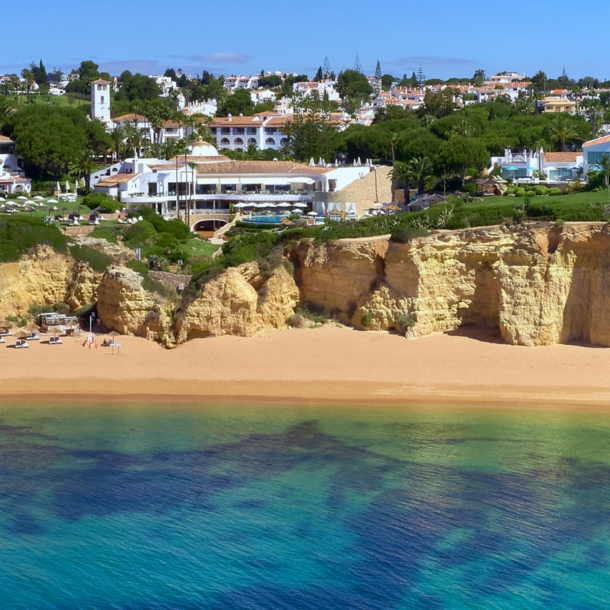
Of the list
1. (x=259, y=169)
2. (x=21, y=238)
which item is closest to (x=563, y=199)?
(x=21, y=238)

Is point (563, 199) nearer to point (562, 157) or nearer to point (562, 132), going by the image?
point (562, 157)

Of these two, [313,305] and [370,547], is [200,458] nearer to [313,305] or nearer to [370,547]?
[370,547]

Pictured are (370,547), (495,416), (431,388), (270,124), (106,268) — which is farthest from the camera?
(270,124)

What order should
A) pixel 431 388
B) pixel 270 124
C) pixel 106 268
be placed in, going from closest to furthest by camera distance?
pixel 431 388 → pixel 106 268 → pixel 270 124

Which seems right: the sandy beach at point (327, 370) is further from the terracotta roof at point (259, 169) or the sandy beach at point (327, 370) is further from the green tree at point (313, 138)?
the green tree at point (313, 138)

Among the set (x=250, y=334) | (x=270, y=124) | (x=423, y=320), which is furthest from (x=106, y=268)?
(x=270, y=124)

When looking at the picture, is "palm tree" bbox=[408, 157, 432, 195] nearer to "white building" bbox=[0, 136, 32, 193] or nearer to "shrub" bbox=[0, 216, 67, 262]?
"white building" bbox=[0, 136, 32, 193]
